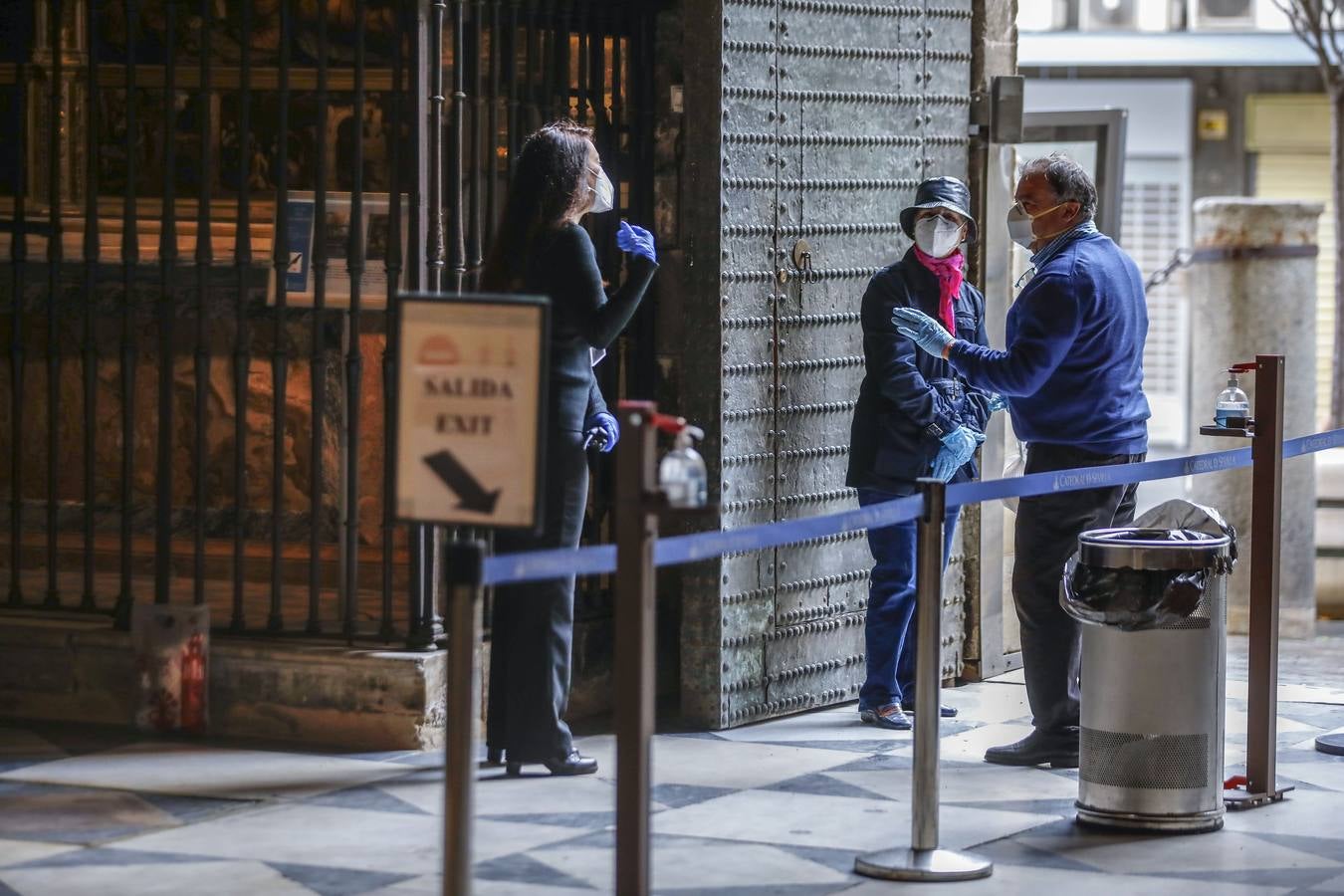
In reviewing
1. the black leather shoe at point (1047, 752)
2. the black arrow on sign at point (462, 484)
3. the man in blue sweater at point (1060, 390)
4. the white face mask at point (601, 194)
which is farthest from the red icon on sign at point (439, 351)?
the black leather shoe at point (1047, 752)

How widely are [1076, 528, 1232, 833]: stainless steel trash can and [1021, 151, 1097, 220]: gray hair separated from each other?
1.36 m

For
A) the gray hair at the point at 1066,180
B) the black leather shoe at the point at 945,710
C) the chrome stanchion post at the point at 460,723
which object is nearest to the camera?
the chrome stanchion post at the point at 460,723

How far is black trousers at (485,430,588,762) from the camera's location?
7.01 m

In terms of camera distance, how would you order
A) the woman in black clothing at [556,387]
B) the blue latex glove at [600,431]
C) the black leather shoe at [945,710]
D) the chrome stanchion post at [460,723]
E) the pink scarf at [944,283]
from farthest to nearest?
the black leather shoe at [945,710] < the pink scarf at [944,283] < the blue latex glove at [600,431] < the woman in black clothing at [556,387] < the chrome stanchion post at [460,723]

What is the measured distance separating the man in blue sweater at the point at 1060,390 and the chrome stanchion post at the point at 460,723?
122 inches

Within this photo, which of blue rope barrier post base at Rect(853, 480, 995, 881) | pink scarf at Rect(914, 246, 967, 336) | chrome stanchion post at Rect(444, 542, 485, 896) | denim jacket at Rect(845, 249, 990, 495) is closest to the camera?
chrome stanchion post at Rect(444, 542, 485, 896)

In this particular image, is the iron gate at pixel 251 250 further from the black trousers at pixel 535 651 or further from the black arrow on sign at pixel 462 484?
the black arrow on sign at pixel 462 484

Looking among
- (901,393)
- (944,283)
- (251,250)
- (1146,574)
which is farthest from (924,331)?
(251,250)

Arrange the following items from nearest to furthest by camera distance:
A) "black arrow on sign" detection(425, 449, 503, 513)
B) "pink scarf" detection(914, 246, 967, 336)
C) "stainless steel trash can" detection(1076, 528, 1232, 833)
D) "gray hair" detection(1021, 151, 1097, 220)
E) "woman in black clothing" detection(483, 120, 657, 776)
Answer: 1. "black arrow on sign" detection(425, 449, 503, 513)
2. "stainless steel trash can" detection(1076, 528, 1232, 833)
3. "woman in black clothing" detection(483, 120, 657, 776)
4. "gray hair" detection(1021, 151, 1097, 220)
5. "pink scarf" detection(914, 246, 967, 336)

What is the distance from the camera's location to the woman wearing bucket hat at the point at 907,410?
25.7ft

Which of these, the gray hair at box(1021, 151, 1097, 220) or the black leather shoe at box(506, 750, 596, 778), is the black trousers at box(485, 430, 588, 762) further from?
the gray hair at box(1021, 151, 1097, 220)

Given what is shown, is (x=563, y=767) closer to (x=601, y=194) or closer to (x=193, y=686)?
(x=193, y=686)

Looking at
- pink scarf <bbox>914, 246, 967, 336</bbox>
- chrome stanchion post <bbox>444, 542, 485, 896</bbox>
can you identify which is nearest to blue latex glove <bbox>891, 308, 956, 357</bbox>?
pink scarf <bbox>914, 246, 967, 336</bbox>

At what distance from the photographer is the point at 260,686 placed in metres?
7.62
